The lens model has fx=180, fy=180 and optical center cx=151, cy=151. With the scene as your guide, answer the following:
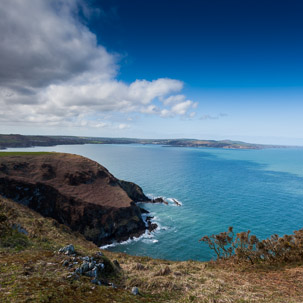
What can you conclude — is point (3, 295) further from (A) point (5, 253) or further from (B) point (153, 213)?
(B) point (153, 213)

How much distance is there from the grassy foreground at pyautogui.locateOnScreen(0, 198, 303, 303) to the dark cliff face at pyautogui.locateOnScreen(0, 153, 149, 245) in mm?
35729

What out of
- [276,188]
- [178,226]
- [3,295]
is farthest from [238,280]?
[276,188]

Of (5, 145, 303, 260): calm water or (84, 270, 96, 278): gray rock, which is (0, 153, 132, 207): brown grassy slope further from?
(84, 270, 96, 278): gray rock

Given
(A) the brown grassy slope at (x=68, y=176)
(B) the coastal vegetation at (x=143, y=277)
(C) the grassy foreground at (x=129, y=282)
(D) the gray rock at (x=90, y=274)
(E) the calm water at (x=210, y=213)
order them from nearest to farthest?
(C) the grassy foreground at (x=129, y=282) → (B) the coastal vegetation at (x=143, y=277) → (D) the gray rock at (x=90, y=274) → (E) the calm water at (x=210, y=213) → (A) the brown grassy slope at (x=68, y=176)

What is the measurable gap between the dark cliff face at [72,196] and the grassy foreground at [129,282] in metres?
35.7

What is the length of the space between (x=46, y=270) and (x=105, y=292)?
4.15 metres

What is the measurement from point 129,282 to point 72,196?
52.3 metres

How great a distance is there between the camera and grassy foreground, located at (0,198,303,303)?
349 inches

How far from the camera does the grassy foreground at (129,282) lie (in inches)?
349

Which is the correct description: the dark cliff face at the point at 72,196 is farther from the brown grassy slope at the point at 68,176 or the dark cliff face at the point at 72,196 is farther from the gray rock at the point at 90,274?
the gray rock at the point at 90,274

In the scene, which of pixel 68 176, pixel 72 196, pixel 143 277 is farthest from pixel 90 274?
pixel 68 176

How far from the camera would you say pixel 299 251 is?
22.0 metres

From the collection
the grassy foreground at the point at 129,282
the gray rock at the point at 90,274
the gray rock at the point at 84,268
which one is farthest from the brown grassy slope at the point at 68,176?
the gray rock at the point at 90,274

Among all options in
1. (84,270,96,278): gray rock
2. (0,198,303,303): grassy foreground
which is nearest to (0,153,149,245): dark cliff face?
(0,198,303,303): grassy foreground
